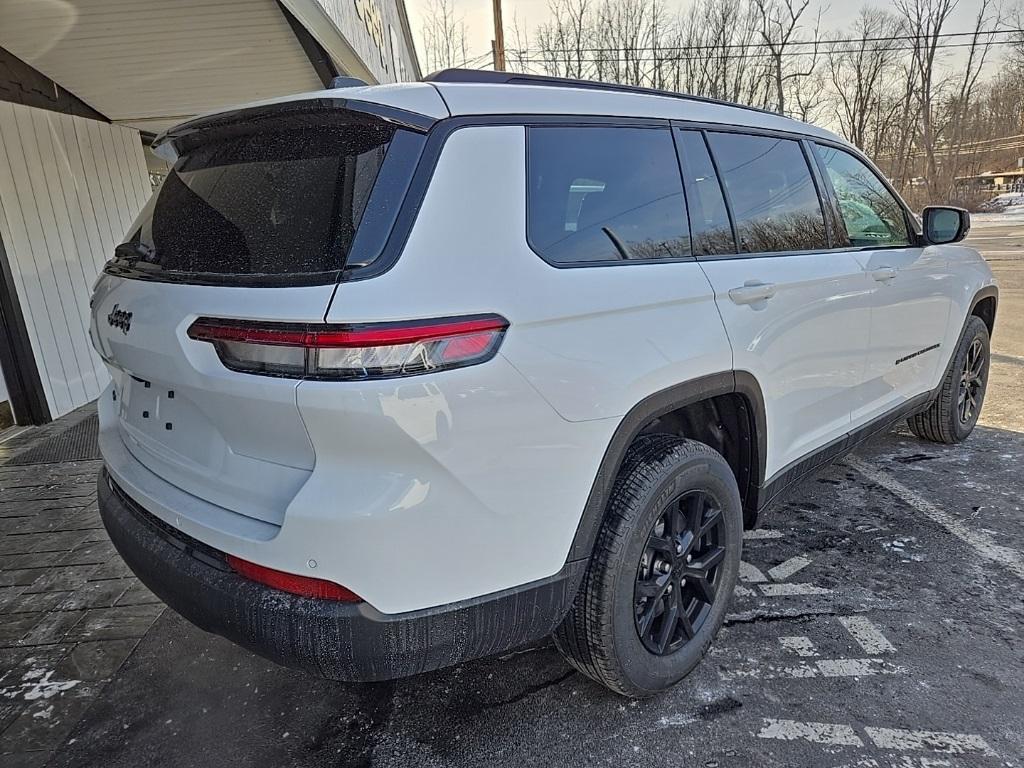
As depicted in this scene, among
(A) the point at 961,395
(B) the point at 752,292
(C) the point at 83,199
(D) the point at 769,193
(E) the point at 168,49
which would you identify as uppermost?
(E) the point at 168,49

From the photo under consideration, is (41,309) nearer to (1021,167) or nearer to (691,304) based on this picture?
(691,304)

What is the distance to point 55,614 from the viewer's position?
2.95 metres

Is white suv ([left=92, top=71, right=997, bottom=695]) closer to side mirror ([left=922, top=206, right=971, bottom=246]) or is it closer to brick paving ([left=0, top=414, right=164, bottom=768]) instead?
brick paving ([left=0, top=414, right=164, bottom=768])

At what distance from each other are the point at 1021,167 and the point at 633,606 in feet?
185

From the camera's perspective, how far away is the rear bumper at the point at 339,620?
1.55 metres

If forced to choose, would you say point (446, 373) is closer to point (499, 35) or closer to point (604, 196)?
point (604, 196)

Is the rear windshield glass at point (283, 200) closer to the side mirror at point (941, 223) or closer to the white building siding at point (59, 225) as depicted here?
the side mirror at point (941, 223)

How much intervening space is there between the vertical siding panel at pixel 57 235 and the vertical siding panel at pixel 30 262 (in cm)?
8

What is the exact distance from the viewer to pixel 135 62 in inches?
207

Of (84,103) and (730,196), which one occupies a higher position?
(84,103)

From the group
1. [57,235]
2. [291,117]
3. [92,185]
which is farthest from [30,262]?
[291,117]

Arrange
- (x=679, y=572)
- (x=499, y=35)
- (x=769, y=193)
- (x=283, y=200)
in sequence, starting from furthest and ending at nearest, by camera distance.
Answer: (x=499, y=35) → (x=769, y=193) → (x=679, y=572) → (x=283, y=200)

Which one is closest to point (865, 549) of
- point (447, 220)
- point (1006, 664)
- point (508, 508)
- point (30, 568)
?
point (1006, 664)

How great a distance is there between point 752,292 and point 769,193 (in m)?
0.64
